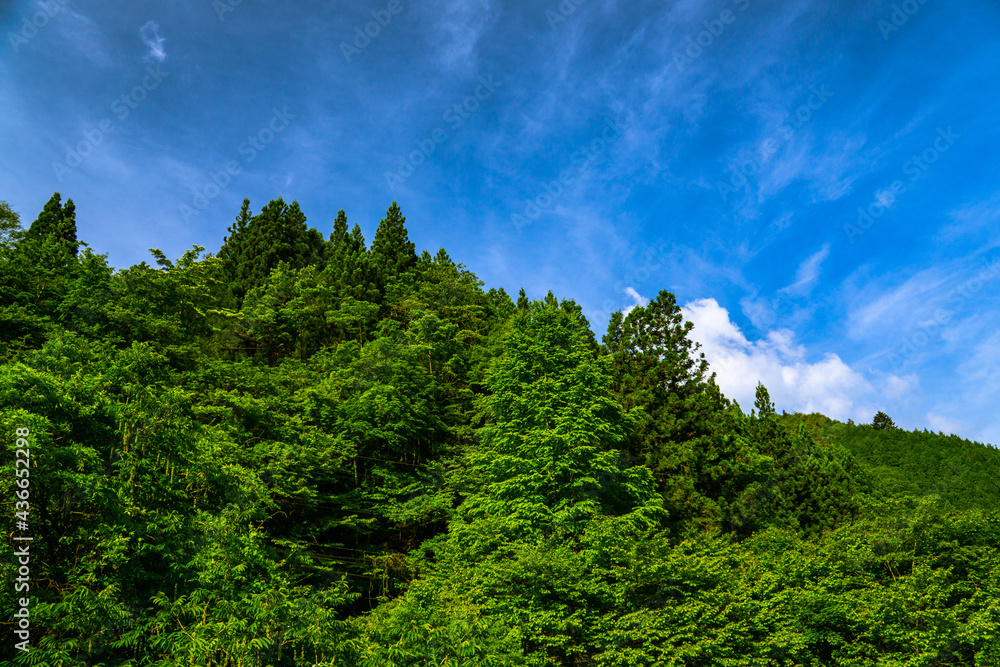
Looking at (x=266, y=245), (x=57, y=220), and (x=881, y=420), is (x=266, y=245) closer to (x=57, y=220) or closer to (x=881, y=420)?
(x=57, y=220)

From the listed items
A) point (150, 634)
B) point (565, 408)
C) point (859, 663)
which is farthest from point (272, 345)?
point (859, 663)

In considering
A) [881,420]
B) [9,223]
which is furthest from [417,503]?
[881,420]

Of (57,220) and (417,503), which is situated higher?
(57,220)

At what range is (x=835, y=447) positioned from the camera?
37969 millimetres

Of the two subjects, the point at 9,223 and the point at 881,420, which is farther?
the point at 881,420

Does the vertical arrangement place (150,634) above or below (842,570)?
below

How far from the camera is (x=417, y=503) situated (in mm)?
21188

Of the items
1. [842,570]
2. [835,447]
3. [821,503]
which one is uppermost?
[835,447]

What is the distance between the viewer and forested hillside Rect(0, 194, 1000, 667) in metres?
8.47

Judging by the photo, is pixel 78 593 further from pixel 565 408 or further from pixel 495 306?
pixel 495 306

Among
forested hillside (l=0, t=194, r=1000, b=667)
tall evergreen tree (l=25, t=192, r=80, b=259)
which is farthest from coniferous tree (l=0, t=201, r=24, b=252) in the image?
tall evergreen tree (l=25, t=192, r=80, b=259)

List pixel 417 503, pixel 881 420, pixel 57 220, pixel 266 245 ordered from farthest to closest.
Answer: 1. pixel 881 420
2. pixel 266 245
3. pixel 57 220
4. pixel 417 503

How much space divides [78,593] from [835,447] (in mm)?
43213

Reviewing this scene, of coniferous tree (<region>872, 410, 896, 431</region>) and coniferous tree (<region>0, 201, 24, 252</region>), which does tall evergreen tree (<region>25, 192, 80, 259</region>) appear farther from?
coniferous tree (<region>872, 410, 896, 431</region>)
